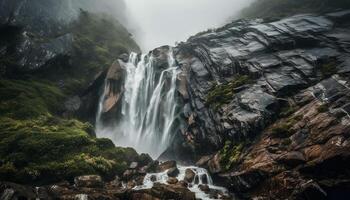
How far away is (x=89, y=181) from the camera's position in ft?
73.1

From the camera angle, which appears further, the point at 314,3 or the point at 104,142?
the point at 314,3

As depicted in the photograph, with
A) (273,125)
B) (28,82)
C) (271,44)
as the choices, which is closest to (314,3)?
(271,44)

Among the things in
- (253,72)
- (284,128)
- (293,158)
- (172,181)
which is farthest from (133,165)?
(253,72)

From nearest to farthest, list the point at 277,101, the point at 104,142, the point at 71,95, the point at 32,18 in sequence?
the point at 277,101
the point at 104,142
the point at 71,95
the point at 32,18

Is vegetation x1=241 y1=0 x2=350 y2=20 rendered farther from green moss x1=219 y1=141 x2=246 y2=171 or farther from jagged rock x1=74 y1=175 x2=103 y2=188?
jagged rock x1=74 y1=175 x2=103 y2=188

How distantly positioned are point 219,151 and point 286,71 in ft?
33.1

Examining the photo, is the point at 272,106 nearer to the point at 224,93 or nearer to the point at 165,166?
the point at 224,93

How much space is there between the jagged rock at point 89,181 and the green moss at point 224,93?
42.7 ft

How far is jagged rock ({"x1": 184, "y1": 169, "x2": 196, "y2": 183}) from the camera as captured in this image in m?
Answer: 24.6

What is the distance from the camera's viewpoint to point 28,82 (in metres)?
40.5

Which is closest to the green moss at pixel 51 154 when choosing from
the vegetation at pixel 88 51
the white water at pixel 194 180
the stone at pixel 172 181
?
the white water at pixel 194 180

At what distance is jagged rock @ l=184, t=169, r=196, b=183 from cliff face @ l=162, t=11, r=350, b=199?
1876mm

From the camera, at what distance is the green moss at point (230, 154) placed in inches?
959

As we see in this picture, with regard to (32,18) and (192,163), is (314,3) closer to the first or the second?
(192,163)
